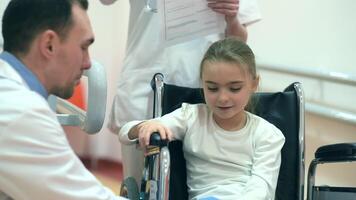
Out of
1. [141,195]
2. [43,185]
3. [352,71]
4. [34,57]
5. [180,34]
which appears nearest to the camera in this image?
[43,185]

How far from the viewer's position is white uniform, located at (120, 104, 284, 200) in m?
1.61

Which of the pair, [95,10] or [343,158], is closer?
[343,158]

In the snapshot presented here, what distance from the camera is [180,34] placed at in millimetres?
1712

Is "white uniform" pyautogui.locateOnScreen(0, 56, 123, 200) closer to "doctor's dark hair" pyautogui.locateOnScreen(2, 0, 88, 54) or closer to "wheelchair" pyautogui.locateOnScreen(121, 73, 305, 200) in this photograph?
"doctor's dark hair" pyautogui.locateOnScreen(2, 0, 88, 54)

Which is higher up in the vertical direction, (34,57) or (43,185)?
(34,57)

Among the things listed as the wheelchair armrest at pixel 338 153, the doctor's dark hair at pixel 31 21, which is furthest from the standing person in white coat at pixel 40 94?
the wheelchair armrest at pixel 338 153

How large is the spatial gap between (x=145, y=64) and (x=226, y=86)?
1.12 ft

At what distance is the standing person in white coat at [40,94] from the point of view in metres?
0.93

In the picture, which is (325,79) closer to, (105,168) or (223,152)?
(223,152)

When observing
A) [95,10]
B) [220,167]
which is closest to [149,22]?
[220,167]

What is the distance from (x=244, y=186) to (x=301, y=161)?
28 cm

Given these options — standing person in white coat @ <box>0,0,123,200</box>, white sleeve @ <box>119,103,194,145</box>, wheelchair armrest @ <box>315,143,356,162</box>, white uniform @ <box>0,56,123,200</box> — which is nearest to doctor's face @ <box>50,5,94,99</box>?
standing person in white coat @ <box>0,0,123,200</box>

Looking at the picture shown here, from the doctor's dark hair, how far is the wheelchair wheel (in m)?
0.75

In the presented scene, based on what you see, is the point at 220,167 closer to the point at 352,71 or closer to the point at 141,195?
the point at 141,195
